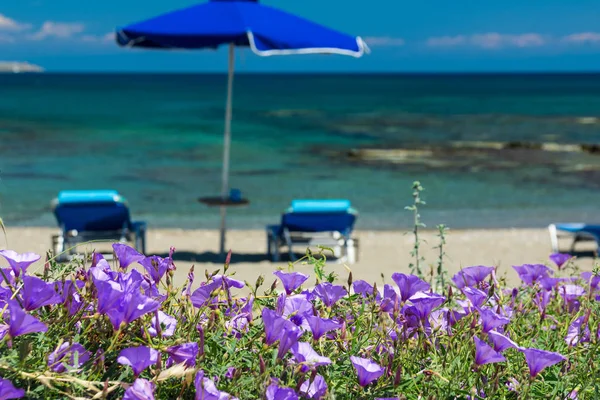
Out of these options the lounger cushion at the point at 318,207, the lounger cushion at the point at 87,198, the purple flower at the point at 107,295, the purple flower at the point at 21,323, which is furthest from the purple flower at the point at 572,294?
the lounger cushion at the point at 87,198

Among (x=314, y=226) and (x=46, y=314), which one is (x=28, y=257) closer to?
(x=46, y=314)

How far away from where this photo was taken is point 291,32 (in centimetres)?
841

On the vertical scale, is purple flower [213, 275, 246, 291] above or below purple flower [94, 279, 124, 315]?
below

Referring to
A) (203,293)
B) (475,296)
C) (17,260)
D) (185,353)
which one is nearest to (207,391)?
(185,353)

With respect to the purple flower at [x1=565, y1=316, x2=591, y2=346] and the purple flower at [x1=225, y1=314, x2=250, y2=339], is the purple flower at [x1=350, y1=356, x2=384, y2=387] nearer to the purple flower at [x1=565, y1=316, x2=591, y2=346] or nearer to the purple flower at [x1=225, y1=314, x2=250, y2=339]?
the purple flower at [x1=225, y1=314, x2=250, y2=339]

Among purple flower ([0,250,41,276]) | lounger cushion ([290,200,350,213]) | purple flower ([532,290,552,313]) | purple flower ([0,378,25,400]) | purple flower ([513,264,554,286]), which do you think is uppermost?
purple flower ([0,250,41,276])

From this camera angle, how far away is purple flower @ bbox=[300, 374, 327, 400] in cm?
108

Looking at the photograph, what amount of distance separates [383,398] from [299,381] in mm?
121

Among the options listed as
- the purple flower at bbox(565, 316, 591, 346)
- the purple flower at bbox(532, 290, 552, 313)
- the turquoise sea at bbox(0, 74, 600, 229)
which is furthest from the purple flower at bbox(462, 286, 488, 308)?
the turquoise sea at bbox(0, 74, 600, 229)

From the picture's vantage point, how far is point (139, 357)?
992 mm

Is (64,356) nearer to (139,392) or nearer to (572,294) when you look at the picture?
(139,392)

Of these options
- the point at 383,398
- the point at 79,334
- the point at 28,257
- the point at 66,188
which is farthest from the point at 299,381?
the point at 66,188

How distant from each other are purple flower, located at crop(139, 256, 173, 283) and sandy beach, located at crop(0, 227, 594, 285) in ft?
23.8

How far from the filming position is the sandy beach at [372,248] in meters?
9.55
